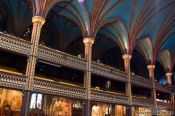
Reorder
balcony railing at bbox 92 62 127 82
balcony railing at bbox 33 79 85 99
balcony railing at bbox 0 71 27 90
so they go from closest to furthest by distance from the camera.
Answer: balcony railing at bbox 0 71 27 90, balcony railing at bbox 33 79 85 99, balcony railing at bbox 92 62 127 82

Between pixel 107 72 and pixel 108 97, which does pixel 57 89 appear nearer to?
pixel 108 97

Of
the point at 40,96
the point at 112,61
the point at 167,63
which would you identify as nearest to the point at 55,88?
the point at 40,96

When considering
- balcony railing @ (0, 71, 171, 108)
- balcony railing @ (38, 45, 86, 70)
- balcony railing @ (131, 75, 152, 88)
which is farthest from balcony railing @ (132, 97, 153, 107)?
balcony railing @ (38, 45, 86, 70)

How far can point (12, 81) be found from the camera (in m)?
12.9

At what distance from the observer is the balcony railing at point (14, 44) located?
13.1m

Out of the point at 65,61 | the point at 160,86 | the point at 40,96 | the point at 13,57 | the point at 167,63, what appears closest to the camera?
the point at 65,61

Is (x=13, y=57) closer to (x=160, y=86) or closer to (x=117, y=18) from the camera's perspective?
(x=117, y=18)

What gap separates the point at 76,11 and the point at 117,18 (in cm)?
449

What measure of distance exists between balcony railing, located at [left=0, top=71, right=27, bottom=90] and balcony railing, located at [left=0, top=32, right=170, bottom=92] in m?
1.68

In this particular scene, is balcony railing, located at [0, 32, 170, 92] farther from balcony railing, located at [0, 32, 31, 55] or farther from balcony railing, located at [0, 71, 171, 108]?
balcony railing, located at [0, 71, 171, 108]

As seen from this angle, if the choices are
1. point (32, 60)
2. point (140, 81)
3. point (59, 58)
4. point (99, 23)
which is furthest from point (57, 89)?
point (140, 81)

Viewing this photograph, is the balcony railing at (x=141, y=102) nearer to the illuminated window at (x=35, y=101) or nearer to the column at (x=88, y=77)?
the column at (x=88, y=77)

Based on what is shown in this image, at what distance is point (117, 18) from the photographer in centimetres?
2086

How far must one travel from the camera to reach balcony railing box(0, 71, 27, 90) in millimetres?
12445
